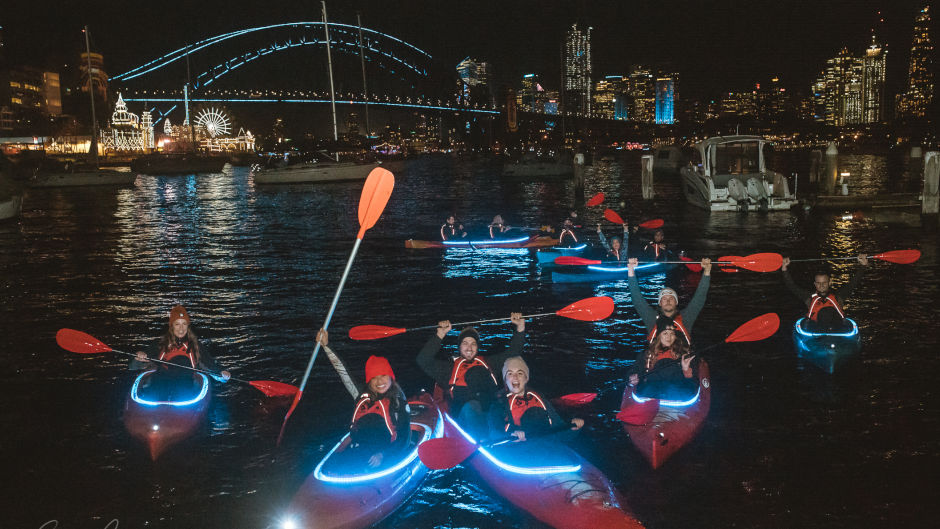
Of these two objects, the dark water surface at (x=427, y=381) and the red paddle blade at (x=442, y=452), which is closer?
the red paddle blade at (x=442, y=452)

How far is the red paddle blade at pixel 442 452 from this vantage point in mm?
6527

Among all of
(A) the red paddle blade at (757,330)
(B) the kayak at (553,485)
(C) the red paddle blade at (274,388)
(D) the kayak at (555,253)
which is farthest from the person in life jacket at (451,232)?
(B) the kayak at (553,485)

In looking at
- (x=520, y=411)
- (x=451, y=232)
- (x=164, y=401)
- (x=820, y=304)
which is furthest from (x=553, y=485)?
(x=451, y=232)

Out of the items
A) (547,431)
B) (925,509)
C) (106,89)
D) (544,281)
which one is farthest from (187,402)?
(106,89)

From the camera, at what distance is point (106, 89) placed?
131m

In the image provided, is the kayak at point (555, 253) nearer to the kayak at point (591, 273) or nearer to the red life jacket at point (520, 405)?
the kayak at point (591, 273)

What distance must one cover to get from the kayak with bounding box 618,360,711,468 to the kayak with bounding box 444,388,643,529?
1058mm

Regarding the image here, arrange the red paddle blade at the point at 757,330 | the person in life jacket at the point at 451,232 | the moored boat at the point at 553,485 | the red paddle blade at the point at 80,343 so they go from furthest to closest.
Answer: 1. the person in life jacket at the point at 451,232
2. the red paddle blade at the point at 757,330
3. the red paddle blade at the point at 80,343
4. the moored boat at the point at 553,485

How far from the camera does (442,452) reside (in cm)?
658

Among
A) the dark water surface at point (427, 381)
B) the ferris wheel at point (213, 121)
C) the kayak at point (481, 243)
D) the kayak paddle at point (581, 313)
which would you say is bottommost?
the dark water surface at point (427, 381)

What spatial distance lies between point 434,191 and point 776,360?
42.5 meters

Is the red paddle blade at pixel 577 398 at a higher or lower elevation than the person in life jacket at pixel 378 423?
lower

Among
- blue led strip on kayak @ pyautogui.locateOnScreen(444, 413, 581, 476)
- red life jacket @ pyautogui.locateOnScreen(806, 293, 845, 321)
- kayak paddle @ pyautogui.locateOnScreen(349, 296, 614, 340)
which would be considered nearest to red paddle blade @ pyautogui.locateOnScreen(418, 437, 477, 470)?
blue led strip on kayak @ pyautogui.locateOnScreen(444, 413, 581, 476)

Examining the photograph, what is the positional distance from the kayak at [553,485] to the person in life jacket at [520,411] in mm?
212
